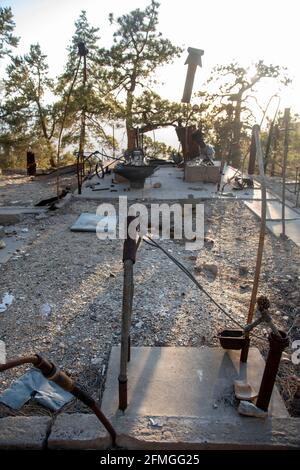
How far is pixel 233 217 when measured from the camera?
22.0 ft

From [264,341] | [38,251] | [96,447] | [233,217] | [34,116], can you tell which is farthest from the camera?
[34,116]

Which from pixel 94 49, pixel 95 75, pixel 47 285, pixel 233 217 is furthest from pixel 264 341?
pixel 94 49

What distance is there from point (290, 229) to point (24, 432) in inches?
208

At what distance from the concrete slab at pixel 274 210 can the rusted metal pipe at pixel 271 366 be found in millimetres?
4897

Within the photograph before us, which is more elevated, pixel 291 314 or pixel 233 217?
pixel 233 217

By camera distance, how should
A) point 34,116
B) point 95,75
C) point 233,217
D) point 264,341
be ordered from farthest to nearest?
point 34,116
point 95,75
point 233,217
point 264,341

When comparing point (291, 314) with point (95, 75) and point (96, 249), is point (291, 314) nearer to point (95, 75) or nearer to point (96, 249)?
point (96, 249)

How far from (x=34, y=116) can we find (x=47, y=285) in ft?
50.3

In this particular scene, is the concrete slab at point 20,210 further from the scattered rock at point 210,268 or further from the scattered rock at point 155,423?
the scattered rock at point 155,423

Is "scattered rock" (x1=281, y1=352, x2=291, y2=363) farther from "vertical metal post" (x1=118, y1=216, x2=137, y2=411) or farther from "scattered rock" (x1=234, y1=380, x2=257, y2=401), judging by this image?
"vertical metal post" (x1=118, y1=216, x2=137, y2=411)

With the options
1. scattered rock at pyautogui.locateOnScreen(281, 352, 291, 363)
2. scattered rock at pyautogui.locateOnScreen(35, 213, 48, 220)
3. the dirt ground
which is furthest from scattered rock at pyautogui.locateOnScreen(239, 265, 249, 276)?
scattered rock at pyautogui.locateOnScreen(35, 213, 48, 220)

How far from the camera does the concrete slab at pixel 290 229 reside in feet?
18.1

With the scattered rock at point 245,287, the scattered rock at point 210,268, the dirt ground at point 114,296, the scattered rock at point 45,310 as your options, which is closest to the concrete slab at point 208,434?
the dirt ground at point 114,296

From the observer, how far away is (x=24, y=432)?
193 cm
